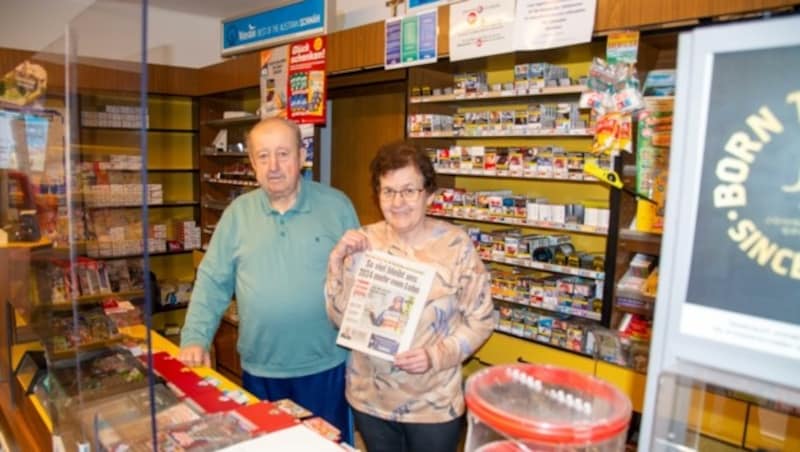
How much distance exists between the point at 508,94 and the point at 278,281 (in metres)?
1.72

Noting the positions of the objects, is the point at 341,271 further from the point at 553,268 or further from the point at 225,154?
the point at 225,154

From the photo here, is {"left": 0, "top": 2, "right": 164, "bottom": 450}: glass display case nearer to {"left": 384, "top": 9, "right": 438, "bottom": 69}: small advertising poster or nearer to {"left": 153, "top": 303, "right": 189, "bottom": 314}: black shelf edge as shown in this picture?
{"left": 384, "top": 9, "right": 438, "bottom": 69}: small advertising poster

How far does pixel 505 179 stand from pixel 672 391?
2.91 metres

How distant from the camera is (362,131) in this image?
4.55m

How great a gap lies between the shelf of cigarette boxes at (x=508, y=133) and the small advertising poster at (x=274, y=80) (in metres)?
1.35

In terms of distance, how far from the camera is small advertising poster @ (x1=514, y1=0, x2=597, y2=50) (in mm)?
2484

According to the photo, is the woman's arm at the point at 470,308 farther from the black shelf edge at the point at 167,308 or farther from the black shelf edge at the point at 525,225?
the black shelf edge at the point at 167,308

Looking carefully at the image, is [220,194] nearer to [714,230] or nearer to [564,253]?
[564,253]

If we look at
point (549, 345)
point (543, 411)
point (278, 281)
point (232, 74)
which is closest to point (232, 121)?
point (232, 74)

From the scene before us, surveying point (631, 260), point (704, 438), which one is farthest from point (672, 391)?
point (631, 260)

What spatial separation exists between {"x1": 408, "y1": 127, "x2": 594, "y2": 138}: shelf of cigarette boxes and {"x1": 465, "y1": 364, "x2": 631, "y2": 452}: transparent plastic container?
6.30ft

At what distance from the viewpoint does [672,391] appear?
807 mm

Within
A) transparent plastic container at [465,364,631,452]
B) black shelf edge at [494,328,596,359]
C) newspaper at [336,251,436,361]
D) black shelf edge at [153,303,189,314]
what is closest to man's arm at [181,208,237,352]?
newspaper at [336,251,436,361]

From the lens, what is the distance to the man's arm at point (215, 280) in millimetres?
2186
